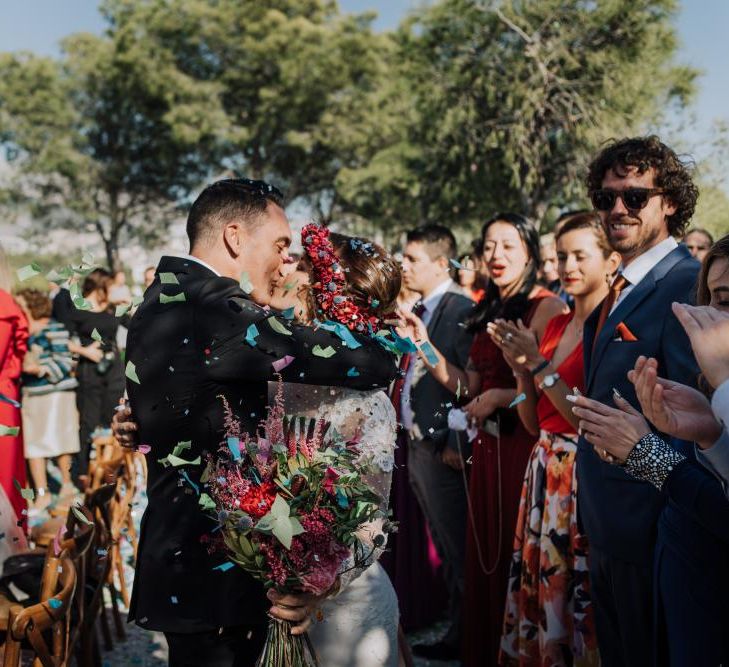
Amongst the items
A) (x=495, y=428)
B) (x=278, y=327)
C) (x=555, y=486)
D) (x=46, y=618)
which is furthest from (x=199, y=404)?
(x=495, y=428)

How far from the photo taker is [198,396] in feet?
8.04

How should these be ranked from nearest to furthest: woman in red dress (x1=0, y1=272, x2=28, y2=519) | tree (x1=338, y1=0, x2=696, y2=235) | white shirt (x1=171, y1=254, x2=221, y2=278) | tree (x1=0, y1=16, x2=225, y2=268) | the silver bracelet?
1. the silver bracelet
2. white shirt (x1=171, y1=254, x2=221, y2=278)
3. woman in red dress (x1=0, y1=272, x2=28, y2=519)
4. tree (x1=338, y1=0, x2=696, y2=235)
5. tree (x1=0, y1=16, x2=225, y2=268)

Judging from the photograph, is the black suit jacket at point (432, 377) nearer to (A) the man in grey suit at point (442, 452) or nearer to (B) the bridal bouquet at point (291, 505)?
(A) the man in grey suit at point (442, 452)

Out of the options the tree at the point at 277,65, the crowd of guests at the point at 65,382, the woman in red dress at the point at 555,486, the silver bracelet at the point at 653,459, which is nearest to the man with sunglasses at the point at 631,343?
the silver bracelet at the point at 653,459

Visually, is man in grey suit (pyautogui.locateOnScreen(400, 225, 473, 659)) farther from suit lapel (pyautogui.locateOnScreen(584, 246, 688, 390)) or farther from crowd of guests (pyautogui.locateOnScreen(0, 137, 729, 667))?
suit lapel (pyautogui.locateOnScreen(584, 246, 688, 390))

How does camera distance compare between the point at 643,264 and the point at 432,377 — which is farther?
the point at 432,377

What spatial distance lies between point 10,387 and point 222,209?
338 cm

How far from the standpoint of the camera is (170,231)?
36531 mm

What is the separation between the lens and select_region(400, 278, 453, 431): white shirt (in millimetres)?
5039

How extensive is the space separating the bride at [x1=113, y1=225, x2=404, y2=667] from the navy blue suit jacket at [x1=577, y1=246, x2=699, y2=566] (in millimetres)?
851

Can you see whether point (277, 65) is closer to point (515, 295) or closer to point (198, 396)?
point (515, 295)

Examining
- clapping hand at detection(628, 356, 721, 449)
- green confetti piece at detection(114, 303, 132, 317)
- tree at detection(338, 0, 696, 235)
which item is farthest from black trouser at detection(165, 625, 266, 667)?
tree at detection(338, 0, 696, 235)

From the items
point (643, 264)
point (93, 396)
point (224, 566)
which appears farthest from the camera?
point (93, 396)

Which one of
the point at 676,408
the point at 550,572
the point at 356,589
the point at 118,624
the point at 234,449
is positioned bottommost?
the point at 118,624
